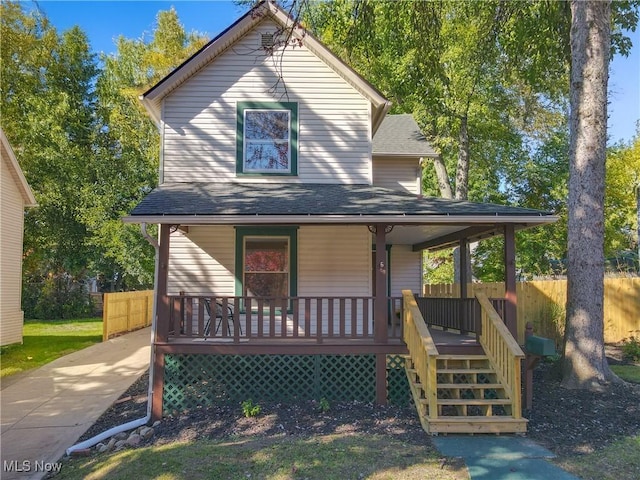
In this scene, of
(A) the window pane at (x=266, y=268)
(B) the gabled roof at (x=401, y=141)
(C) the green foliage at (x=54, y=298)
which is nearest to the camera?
(A) the window pane at (x=266, y=268)

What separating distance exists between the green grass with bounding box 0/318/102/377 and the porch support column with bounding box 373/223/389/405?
29.8 feet

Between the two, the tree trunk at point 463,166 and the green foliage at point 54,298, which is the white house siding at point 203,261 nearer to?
the tree trunk at point 463,166

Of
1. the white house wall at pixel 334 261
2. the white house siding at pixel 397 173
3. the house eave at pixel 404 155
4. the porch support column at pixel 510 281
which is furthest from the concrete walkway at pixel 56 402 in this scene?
the house eave at pixel 404 155

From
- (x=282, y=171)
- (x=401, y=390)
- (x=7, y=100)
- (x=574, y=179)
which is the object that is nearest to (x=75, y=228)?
(x=7, y=100)

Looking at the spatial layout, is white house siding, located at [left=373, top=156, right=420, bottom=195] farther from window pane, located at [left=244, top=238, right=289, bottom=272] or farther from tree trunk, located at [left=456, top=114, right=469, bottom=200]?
tree trunk, located at [left=456, top=114, right=469, bottom=200]

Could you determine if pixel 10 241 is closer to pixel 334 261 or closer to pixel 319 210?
pixel 334 261

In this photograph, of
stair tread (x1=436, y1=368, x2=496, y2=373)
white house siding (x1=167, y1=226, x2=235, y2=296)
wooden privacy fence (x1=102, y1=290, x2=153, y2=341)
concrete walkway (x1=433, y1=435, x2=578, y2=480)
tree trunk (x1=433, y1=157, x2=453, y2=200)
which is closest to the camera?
concrete walkway (x1=433, y1=435, x2=578, y2=480)

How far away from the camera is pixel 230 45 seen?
1026 cm

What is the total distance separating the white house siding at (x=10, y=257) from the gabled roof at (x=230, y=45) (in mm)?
7925

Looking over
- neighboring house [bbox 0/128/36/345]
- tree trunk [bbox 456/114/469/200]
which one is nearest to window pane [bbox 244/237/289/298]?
neighboring house [bbox 0/128/36/345]

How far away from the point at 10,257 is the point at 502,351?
15.1m

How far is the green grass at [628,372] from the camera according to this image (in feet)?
29.8

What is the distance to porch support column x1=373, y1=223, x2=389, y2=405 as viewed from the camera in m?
8.07

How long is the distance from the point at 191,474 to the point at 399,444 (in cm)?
251
